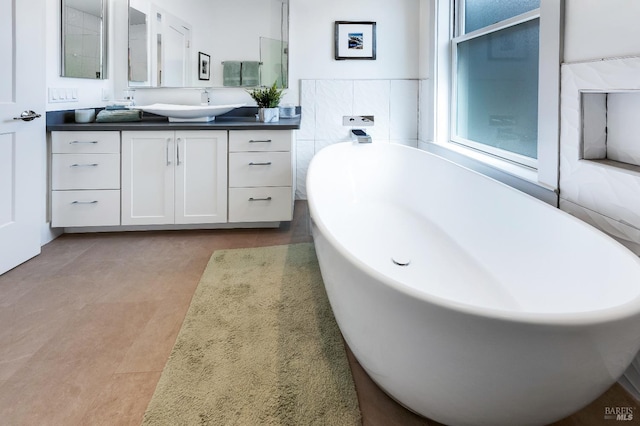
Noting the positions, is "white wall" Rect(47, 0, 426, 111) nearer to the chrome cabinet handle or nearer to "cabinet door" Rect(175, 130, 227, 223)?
"cabinet door" Rect(175, 130, 227, 223)

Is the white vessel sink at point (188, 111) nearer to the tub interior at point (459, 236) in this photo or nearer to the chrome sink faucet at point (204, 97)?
the chrome sink faucet at point (204, 97)

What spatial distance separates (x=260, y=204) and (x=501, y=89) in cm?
177

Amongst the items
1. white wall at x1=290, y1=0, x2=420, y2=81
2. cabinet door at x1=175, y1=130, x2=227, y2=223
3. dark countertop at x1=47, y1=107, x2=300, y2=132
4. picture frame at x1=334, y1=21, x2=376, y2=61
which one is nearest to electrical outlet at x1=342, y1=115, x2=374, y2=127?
white wall at x1=290, y1=0, x2=420, y2=81

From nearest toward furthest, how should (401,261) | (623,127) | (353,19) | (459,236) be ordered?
1. (623,127)
2. (401,261)
3. (459,236)
4. (353,19)

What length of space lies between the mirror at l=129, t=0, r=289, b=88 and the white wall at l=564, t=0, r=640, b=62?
247 centimetres

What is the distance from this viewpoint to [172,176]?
295cm

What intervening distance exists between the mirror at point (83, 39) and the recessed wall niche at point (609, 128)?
304cm

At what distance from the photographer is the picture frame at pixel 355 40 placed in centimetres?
377

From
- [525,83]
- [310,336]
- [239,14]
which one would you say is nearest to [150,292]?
[310,336]

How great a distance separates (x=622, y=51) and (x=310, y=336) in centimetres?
148

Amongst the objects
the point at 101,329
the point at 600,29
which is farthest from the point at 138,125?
the point at 600,29

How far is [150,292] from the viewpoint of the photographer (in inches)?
82.0

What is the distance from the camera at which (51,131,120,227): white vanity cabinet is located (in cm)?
283

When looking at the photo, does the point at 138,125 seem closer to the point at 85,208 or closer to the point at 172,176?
the point at 172,176
